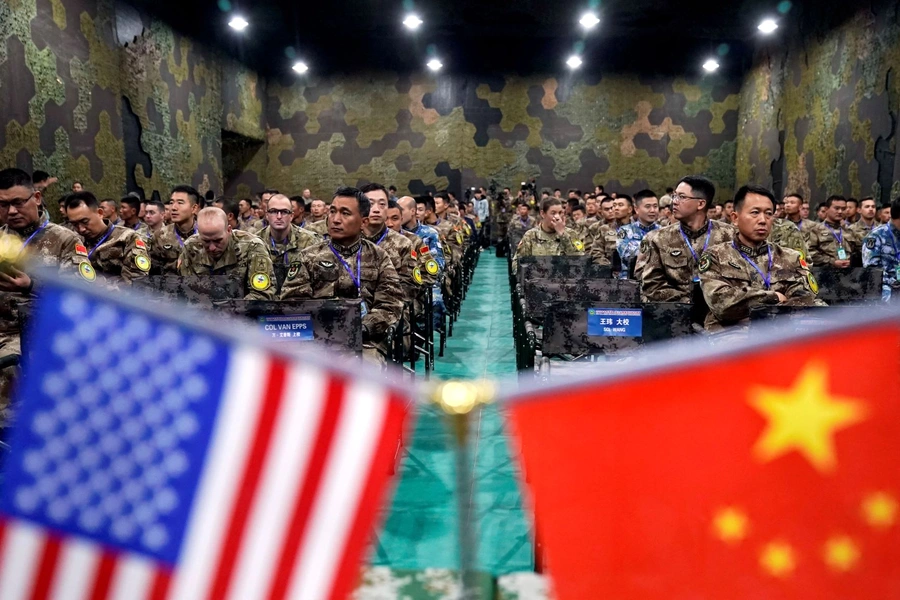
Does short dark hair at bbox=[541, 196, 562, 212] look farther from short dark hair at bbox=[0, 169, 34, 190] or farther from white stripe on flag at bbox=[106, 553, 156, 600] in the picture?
white stripe on flag at bbox=[106, 553, 156, 600]

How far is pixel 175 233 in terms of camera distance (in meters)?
6.46

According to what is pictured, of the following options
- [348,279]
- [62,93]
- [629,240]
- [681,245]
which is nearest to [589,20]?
[629,240]

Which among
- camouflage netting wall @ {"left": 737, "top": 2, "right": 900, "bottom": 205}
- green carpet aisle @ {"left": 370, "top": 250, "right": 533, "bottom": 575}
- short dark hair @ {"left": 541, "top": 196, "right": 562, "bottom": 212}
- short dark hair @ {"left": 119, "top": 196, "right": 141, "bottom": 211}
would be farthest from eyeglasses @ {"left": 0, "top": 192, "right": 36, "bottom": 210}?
camouflage netting wall @ {"left": 737, "top": 2, "right": 900, "bottom": 205}

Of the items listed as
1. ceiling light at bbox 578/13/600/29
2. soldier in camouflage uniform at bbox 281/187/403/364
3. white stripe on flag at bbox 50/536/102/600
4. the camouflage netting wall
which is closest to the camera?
white stripe on flag at bbox 50/536/102/600

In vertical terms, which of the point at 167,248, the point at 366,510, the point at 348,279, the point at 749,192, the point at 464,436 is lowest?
the point at 366,510

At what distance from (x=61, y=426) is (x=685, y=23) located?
59.2ft

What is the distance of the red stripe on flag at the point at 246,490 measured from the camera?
96 centimetres

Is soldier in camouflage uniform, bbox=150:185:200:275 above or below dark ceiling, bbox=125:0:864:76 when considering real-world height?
below

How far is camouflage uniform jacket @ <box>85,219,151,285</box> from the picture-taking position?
525 centimetres

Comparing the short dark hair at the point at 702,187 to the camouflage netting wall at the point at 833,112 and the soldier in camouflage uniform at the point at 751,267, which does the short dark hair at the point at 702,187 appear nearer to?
the soldier in camouflage uniform at the point at 751,267

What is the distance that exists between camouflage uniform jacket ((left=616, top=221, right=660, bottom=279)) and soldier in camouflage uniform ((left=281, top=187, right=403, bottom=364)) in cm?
340

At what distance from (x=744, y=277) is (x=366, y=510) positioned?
3729 millimetres

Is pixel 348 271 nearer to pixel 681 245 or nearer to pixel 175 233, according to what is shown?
pixel 681 245

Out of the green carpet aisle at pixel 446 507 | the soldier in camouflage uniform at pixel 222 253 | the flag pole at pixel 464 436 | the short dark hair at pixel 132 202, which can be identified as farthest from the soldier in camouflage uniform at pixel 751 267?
the short dark hair at pixel 132 202
